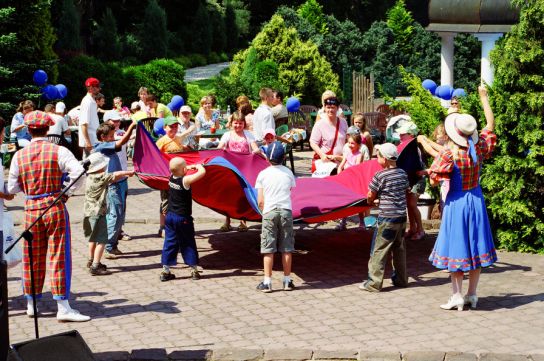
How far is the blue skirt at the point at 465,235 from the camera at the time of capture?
32.4 feet

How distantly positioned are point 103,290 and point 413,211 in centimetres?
409

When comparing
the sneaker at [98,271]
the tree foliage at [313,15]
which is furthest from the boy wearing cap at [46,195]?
the tree foliage at [313,15]

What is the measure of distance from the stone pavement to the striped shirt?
0.88 metres

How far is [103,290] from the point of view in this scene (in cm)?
1098

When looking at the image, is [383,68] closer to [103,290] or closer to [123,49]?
[123,49]

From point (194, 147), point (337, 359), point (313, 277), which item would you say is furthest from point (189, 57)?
point (337, 359)

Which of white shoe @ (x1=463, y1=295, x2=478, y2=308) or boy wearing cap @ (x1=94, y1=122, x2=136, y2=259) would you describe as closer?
white shoe @ (x1=463, y1=295, x2=478, y2=308)

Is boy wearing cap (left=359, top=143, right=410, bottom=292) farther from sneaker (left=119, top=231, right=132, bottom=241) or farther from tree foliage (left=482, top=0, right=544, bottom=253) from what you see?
sneaker (left=119, top=231, right=132, bottom=241)

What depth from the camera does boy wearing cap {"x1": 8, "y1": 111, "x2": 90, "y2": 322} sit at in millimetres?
9594

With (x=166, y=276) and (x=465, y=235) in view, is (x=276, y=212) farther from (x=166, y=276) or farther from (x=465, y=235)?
(x=465, y=235)

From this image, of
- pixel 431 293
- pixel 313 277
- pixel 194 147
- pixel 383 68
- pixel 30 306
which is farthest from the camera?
pixel 383 68

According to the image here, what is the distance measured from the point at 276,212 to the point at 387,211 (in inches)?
46.0

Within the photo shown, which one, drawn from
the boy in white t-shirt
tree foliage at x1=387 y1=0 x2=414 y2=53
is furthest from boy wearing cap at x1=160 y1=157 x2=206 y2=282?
tree foliage at x1=387 y1=0 x2=414 y2=53

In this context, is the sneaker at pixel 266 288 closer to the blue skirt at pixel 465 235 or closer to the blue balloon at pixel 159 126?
the blue skirt at pixel 465 235
